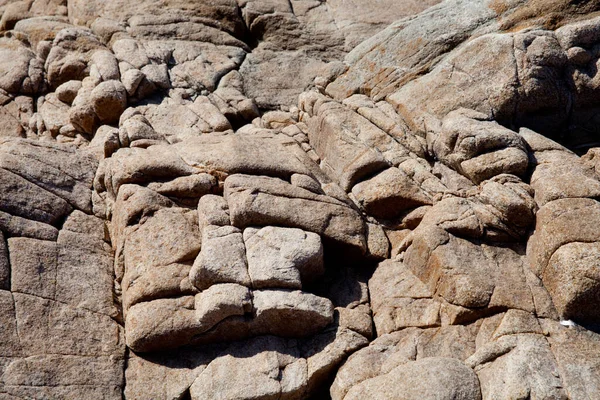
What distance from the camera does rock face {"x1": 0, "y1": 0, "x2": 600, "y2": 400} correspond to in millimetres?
13883

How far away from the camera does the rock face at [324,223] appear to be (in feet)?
45.5

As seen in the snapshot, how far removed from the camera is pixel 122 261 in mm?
16688

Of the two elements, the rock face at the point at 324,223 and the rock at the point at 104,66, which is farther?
the rock at the point at 104,66

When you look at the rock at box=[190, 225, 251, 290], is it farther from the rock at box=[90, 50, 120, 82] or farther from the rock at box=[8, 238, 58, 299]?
the rock at box=[90, 50, 120, 82]

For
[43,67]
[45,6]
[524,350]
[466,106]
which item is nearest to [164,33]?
[43,67]

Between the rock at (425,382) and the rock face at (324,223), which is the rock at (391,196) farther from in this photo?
the rock at (425,382)

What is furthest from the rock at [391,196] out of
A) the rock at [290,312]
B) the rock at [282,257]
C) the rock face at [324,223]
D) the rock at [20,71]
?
the rock at [20,71]

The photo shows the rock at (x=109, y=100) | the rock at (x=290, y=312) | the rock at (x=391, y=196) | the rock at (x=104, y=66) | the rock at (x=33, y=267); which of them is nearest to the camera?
the rock at (x=290, y=312)

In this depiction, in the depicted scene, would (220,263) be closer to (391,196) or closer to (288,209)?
(288,209)

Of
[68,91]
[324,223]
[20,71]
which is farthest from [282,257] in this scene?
[20,71]

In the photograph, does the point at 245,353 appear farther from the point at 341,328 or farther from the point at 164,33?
the point at 164,33

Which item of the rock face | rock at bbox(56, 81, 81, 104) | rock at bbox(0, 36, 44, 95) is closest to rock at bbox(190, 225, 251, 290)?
the rock face

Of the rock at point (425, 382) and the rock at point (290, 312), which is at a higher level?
the rock at point (425, 382)

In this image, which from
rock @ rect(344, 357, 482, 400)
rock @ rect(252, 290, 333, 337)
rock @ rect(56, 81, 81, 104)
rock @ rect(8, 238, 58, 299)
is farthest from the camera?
rock @ rect(56, 81, 81, 104)
